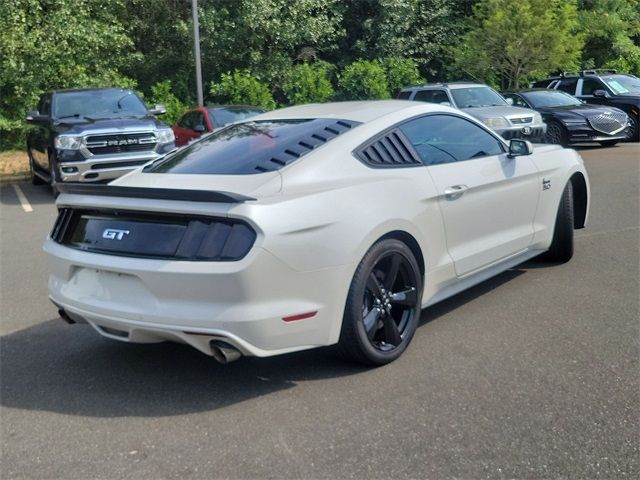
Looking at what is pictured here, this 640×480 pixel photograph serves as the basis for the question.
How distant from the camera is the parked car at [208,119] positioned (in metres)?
14.1

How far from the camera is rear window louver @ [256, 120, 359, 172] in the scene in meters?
4.37

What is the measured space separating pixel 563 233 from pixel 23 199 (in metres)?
10.1

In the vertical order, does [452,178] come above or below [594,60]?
above

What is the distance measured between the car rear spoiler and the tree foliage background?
48.3 ft

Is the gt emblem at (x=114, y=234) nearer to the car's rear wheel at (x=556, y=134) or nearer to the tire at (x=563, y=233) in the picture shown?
the tire at (x=563, y=233)

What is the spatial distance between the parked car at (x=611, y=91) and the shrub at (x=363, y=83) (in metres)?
5.13

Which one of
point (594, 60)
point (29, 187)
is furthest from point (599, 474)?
point (594, 60)

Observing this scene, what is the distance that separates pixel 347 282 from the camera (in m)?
4.07

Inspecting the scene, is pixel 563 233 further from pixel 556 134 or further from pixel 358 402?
pixel 556 134

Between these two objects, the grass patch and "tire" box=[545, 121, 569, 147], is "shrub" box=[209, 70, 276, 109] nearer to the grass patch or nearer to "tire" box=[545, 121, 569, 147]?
the grass patch

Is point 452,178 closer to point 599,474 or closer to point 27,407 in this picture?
point 599,474

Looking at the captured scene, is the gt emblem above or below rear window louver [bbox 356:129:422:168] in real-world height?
below

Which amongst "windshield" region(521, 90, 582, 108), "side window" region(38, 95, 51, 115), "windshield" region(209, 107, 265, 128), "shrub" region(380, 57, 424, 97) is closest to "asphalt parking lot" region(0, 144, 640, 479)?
"side window" region(38, 95, 51, 115)

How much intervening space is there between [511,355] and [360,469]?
1617 millimetres
